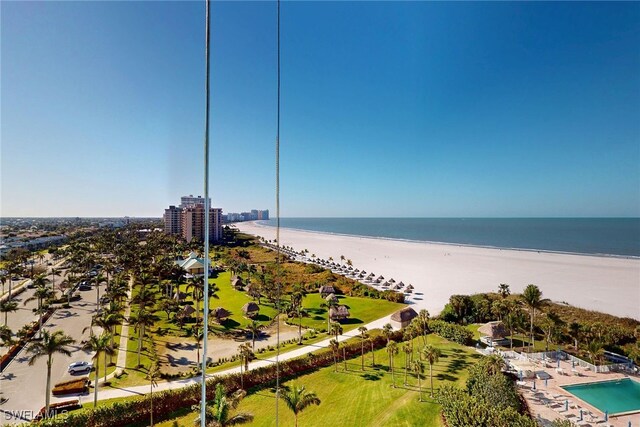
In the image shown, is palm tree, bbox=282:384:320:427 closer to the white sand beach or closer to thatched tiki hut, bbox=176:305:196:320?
thatched tiki hut, bbox=176:305:196:320

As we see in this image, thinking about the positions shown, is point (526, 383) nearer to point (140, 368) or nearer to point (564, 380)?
point (564, 380)

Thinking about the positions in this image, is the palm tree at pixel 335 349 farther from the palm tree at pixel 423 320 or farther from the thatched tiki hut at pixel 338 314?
the thatched tiki hut at pixel 338 314

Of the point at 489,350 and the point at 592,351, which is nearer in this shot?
the point at 592,351

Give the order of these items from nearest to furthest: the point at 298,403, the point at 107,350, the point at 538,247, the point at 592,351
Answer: the point at 298,403 → the point at 107,350 → the point at 592,351 → the point at 538,247

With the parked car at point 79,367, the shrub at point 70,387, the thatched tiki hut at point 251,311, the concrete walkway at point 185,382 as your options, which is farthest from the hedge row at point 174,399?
the thatched tiki hut at point 251,311

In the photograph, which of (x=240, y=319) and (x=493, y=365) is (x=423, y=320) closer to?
(x=493, y=365)

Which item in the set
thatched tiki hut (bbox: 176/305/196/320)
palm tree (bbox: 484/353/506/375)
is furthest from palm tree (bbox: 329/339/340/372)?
thatched tiki hut (bbox: 176/305/196/320)

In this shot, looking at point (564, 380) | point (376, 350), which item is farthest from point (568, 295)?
point (376, 350)

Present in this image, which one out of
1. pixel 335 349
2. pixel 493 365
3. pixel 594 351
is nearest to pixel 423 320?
pixel 493 365

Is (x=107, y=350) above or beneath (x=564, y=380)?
above
